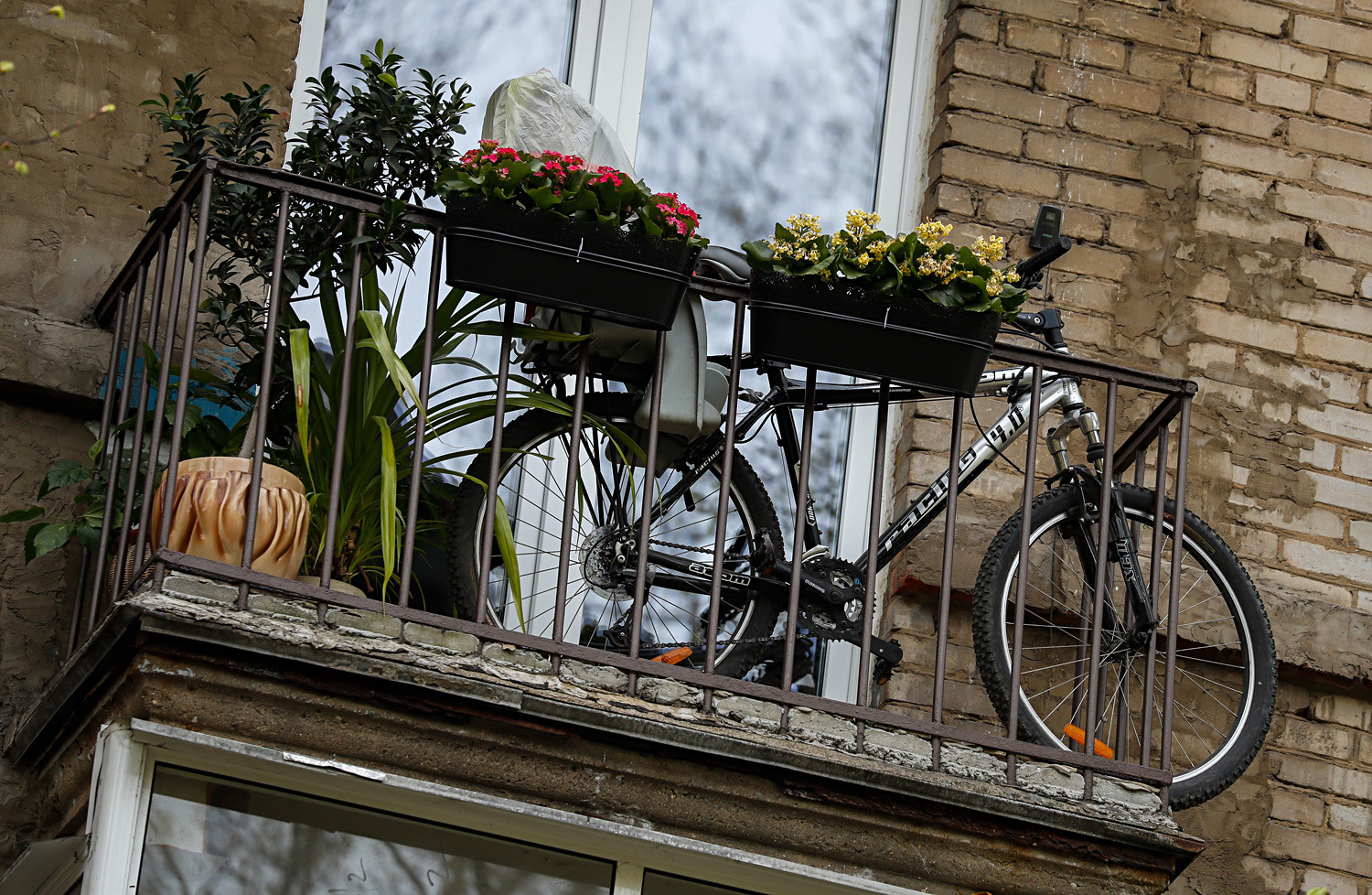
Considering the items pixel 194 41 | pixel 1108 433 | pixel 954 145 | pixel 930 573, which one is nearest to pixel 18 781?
pixel 194 41

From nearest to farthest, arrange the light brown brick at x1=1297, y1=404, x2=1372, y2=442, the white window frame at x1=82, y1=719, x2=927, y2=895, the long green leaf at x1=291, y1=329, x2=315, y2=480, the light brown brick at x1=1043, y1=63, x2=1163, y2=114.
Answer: the white window frame at x1=82, y1=719, x2=927, y2=895 < the long green leaf at x1=291, y1=329, x2=315, y2=480 < the light brown brick at x1=1297, y1=404, x2=1372, y2=442 < the light brown brick at x1=1043, y1=63, x2=1163, y2=114

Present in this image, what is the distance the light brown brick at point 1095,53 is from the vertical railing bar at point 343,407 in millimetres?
2304

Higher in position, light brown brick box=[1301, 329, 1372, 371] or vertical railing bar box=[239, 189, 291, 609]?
light brown brick box=[1301, 329, 1372, 371]

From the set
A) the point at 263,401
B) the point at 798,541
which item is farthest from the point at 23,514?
the point at 798,541

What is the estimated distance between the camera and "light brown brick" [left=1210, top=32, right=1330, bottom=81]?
4.82 meters

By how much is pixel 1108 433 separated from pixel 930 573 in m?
0.81

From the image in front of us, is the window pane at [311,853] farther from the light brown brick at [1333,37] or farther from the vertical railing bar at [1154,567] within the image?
the light brown brick at [1333,37]

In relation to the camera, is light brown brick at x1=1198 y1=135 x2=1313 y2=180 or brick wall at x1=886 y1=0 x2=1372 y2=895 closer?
brick wall at x1=886 y1=0 x2=1372 y2=895

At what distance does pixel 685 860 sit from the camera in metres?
3.28

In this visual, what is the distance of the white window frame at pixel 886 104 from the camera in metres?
4.45

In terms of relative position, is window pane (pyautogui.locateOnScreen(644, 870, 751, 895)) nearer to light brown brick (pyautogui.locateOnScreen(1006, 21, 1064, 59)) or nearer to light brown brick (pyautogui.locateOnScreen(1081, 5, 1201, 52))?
light brown brick (pyautogui.locateOnScreen(1006, 21, 1064, 59))

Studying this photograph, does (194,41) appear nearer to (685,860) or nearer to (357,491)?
(357,491)

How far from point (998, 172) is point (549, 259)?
1.79 m


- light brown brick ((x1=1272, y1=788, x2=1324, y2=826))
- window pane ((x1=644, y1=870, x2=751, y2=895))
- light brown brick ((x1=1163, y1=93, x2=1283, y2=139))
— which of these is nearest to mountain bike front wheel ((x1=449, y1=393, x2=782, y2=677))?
window pane ((x1=644, y1=870, x2=751, y2=895))
